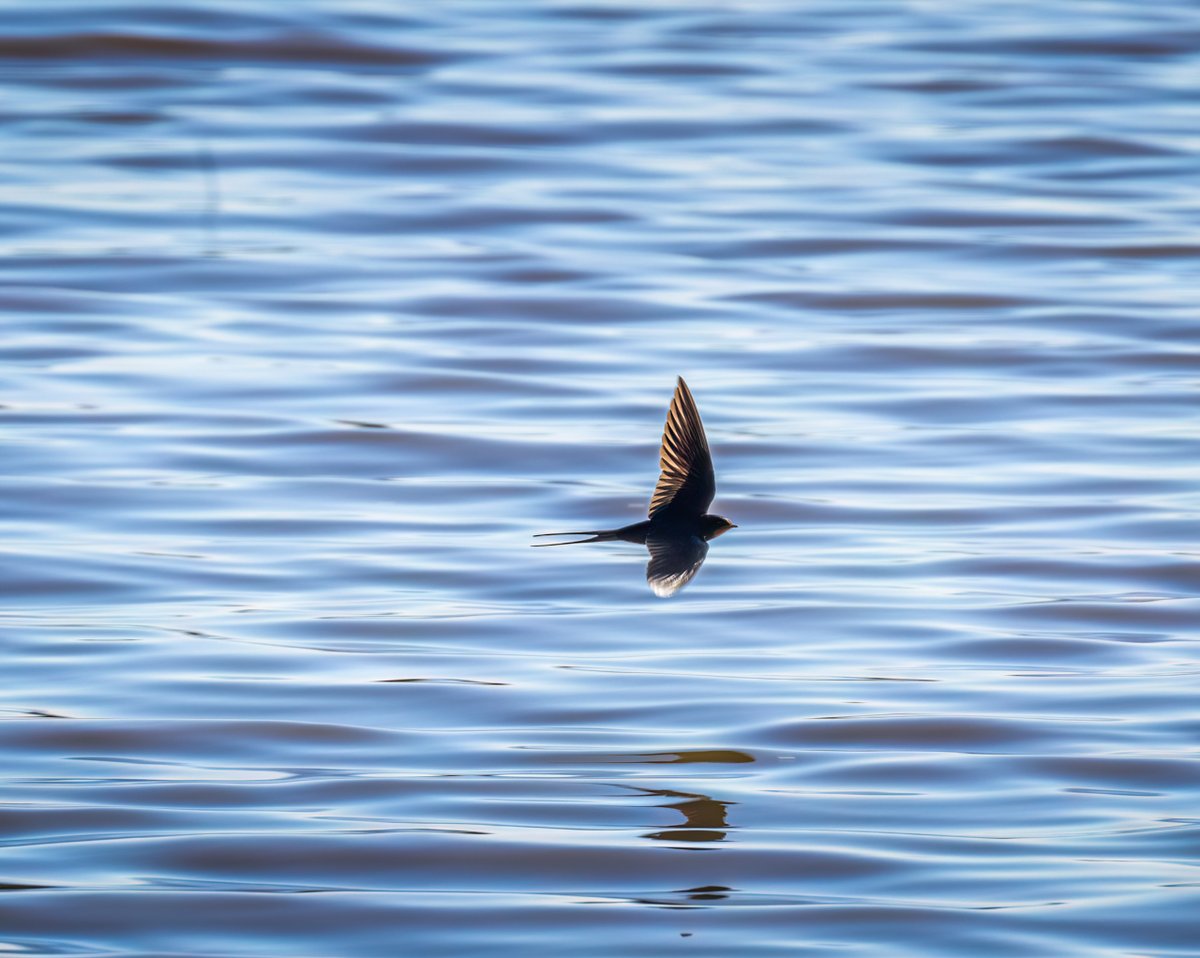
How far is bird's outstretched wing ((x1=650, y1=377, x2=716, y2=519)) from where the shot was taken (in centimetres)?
440

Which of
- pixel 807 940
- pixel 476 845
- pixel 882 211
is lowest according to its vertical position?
pixel 807 940

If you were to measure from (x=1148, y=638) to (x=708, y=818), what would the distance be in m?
2.38

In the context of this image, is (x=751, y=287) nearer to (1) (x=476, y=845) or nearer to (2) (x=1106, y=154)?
(2) (x=1106, y=154)

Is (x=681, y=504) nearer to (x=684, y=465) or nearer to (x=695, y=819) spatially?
(x=684, y=465)

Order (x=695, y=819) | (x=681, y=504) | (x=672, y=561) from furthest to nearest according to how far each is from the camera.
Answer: (x=695, y=819), (x=681, y=504), (x=672, y=561)

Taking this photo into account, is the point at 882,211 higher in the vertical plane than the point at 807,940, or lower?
higher

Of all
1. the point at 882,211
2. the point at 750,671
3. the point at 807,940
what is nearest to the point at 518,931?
the point at 807,940

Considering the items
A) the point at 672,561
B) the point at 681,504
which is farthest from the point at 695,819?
the point at 672,561

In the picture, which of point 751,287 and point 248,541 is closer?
point 248,541

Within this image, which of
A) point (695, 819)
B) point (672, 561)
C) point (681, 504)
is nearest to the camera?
point (672, 561)

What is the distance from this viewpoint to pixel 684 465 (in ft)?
14.7

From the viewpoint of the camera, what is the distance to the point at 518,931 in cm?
455

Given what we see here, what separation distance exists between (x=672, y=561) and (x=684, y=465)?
0.36 meters

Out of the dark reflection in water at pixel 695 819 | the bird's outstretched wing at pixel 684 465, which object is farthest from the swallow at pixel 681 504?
the dark reflection in water at pixel 695 819
